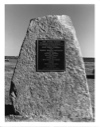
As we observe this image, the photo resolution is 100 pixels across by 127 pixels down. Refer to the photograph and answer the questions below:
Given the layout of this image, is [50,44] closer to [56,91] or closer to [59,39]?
[59,39]

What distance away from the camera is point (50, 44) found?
21.8ft

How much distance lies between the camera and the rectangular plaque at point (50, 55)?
21.8 feet

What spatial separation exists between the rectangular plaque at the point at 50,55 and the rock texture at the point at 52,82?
100mm

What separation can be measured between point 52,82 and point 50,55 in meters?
0.65

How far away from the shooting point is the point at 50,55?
6.66 meters

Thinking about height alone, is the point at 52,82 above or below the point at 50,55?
below

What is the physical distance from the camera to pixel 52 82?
262 inches

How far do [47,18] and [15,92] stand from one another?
6.44ft

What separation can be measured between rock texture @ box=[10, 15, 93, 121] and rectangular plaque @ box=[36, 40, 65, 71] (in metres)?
0.10

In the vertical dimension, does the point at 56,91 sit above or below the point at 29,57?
below

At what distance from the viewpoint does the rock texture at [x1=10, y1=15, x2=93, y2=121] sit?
260 inches

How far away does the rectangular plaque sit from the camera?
261 inches

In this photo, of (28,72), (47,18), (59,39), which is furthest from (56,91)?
(47,18)

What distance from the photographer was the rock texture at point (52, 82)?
21.7ft
